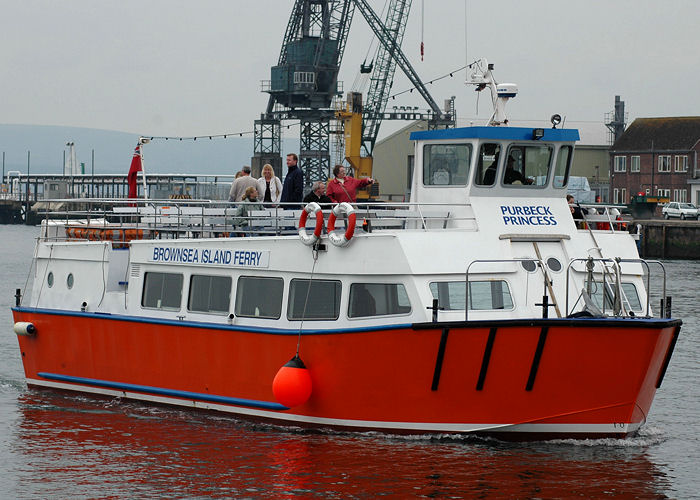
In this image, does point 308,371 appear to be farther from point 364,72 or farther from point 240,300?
point 364,72

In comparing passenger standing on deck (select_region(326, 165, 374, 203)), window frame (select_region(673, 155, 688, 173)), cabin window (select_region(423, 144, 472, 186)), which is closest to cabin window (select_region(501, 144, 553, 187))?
cabin window (select_region(423, 144, 472, 186))

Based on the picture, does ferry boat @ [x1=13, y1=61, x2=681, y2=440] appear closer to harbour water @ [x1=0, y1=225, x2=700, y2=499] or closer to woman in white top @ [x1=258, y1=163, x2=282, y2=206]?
harbour water @ [x1=0, y1=225, x2=700, y2=499]

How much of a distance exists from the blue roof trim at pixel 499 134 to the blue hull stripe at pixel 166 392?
4.32 meters

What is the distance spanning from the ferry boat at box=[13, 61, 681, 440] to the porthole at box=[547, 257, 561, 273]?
29 mm

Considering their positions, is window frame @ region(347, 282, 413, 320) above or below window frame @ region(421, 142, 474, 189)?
below

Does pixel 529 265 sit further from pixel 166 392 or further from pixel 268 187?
pixel 166 392

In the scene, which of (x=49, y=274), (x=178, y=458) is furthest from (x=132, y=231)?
(x=178, y=458)

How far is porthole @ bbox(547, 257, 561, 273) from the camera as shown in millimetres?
14633

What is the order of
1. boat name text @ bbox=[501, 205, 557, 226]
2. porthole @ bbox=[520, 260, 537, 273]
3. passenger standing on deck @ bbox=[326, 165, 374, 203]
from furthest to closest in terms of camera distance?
passenger standing on deck @ bbox=[326, 165, 374, 203] < boat name text @ bbox=[501, 205, 557, 226] < porthole @ bbox=[520, 260, 537, 273]

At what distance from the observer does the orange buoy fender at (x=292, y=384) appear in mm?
14219

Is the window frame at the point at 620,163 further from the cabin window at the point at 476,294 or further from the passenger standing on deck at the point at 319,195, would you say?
the cabin window at the point at 476,294

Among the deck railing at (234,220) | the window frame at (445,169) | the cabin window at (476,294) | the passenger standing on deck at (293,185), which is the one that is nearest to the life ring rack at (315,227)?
the deck railing at (234,220)

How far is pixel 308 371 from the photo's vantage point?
14492mm

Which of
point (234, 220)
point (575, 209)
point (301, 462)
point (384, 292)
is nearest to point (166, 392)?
point (234, 220)
